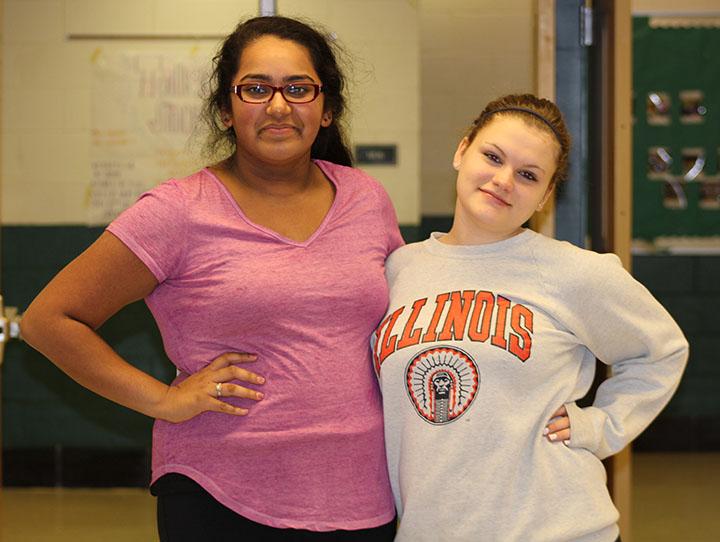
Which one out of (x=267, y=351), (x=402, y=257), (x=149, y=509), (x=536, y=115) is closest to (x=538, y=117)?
(x=536, y=115)

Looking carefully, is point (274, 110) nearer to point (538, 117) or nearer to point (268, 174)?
point (268, 174)

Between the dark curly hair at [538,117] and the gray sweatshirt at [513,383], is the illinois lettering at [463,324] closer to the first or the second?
the gray sweatshirt at [513,383]

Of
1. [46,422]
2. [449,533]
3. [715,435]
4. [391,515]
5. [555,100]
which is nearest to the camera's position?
[449,533]

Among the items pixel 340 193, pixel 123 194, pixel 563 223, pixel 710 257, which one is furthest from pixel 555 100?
pixel 710 257

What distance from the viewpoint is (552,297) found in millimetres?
1608

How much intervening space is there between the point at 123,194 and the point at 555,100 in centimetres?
122

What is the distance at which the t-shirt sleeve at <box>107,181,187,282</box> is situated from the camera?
1.54 metres

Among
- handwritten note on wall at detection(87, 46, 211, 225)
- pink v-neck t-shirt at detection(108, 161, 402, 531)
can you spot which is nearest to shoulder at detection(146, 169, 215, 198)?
pink v-neck t-shirt at detection(108, 161, 402, 531)

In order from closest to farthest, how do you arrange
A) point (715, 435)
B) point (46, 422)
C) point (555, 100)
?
point (555, 100)
point (46, 422)
point (715, 435)

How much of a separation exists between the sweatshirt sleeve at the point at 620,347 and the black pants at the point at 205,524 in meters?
0.44

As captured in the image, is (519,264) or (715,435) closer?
(519,264)

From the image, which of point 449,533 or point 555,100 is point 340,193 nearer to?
point 449,533

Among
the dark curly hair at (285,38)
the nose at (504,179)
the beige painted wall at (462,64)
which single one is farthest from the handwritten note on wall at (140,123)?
the nose at (504,179)

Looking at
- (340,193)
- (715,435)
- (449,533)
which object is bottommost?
(715,435)
